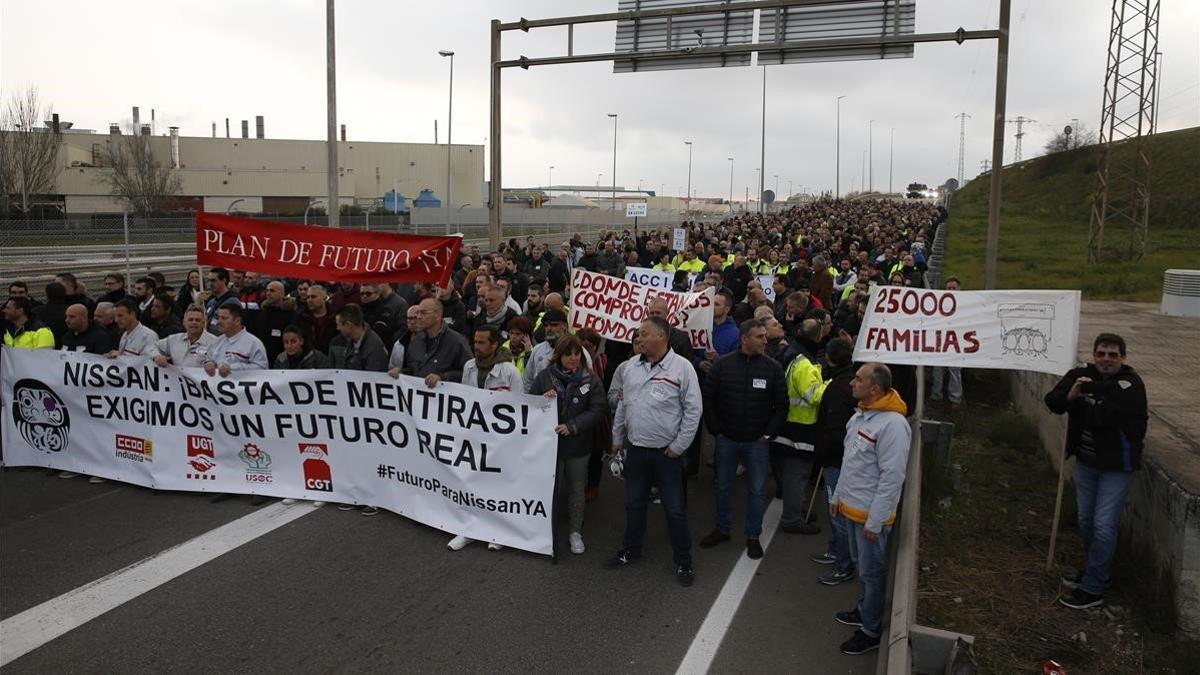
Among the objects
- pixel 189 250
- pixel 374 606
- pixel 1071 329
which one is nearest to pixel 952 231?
pixel 189 250

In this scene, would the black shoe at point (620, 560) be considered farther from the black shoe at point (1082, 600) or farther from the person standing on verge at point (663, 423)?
the black shoe at point (1082, 600)

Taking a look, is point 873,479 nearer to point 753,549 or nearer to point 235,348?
point 753,549

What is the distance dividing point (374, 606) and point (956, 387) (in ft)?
27.5

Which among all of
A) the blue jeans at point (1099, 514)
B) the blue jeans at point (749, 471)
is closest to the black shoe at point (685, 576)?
the blue jeans at point (749, 471)

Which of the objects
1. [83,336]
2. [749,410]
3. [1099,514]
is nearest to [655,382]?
[749,410]

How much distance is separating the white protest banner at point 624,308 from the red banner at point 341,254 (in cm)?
176

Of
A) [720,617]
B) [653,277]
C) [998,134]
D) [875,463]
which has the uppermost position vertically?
[998,134]

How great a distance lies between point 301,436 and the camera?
7.49 m

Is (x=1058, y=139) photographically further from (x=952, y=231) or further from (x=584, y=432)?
(x=584, y=432)

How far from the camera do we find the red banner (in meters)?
8.26

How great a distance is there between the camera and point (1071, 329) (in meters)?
6.55

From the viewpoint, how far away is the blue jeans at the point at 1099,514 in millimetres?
5648

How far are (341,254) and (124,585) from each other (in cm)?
359

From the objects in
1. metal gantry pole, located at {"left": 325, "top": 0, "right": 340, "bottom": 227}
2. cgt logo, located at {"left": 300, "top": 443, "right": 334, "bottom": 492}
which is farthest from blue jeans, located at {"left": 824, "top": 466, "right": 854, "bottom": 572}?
metal gantry pole, located at {"left": 325, "top": 0, "right": 340, "bottom": 227}
